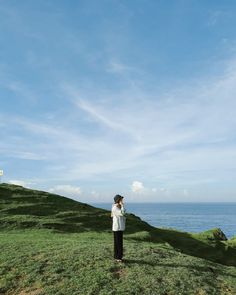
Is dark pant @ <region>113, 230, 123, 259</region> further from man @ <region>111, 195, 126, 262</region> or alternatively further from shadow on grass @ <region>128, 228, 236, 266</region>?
shadow on grass @ <region>128, 228, 236, 266</region>

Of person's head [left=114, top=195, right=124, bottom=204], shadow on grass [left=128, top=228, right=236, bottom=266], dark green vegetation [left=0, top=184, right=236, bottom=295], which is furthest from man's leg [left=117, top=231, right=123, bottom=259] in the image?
shadow on grass [left=128, top=228, right=236, bottom=266]

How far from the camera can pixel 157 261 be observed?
69.2 feet

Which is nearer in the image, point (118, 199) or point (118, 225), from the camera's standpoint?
point (118, 225)

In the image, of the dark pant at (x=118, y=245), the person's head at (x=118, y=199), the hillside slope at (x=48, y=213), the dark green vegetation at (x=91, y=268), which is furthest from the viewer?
the hillside slope at (x=48, y=213)

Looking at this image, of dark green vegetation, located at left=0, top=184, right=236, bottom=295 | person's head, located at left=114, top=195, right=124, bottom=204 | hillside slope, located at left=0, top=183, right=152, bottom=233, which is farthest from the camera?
hillside slope, located at left=0, top=183, right=152, bottom=233

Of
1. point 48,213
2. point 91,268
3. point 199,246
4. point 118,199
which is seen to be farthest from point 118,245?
point 199,246

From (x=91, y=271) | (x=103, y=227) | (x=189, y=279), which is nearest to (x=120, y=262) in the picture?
(x=91, y=271)

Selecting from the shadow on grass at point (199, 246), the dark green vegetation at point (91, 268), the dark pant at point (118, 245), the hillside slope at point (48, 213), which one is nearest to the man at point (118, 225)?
the dark pant at point (118, 245)

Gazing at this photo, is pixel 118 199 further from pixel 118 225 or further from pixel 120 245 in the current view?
pixel 120 245

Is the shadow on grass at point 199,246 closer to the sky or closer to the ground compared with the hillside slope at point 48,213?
closer to the ground

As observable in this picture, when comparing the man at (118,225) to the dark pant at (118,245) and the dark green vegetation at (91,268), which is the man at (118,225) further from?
the dark green vegetation at (91,268)

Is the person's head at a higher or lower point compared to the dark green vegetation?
higher

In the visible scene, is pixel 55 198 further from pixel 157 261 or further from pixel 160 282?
pixel 160 282

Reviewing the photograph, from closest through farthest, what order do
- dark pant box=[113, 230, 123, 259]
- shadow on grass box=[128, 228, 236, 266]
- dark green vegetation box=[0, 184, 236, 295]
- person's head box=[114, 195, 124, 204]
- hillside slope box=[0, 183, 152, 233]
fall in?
1. dark green vegetation box=[0, 184, 236, 295]
2. dark pant box=[113, 230, 123, 259]
3. person's head box=[114, 195, 124, 204]
4. hillside slope box=[0, 183, 152, 233]
5. shadow on grass box=[128, 228, 236, 266]
